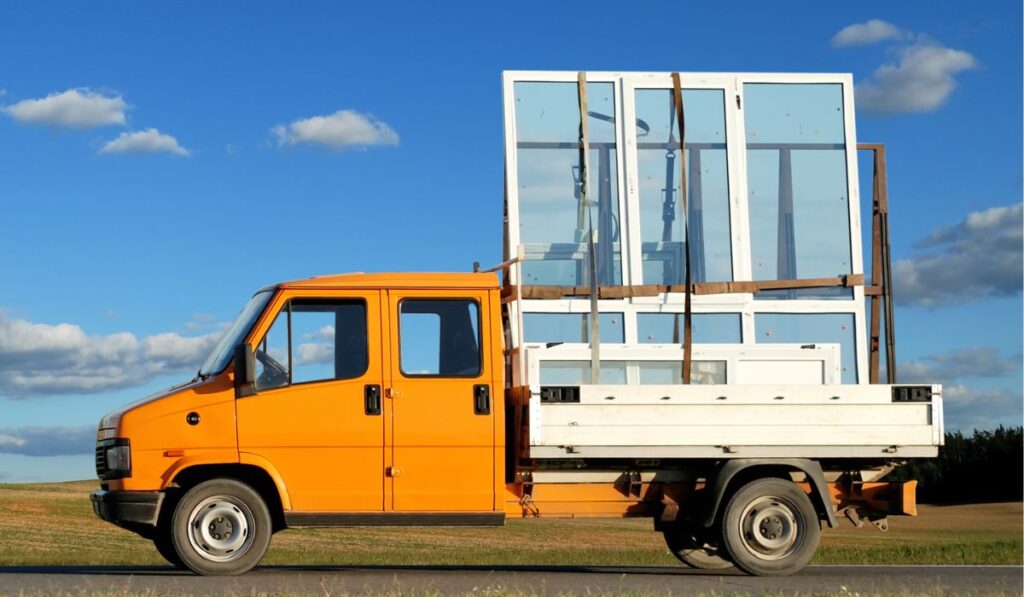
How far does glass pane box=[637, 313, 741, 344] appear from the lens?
15234mm

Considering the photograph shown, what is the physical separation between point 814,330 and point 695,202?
192 centimetres

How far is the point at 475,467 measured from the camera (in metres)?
12.8

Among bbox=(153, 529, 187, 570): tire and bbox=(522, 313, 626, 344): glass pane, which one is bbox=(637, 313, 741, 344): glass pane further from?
bbox=(153, 529, 187, 570): tire

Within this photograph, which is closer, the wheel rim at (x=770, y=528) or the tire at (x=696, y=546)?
the wheel rim at (x=770, y=528)

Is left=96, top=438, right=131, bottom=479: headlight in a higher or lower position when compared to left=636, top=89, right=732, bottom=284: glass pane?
lower

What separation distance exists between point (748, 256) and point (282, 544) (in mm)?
19920

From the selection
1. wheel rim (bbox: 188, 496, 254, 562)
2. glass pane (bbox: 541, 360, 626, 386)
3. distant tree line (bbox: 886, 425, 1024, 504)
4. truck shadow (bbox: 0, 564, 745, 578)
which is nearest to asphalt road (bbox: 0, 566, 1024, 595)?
A: truck shadow (bbox: 0, 564, 745, 578)

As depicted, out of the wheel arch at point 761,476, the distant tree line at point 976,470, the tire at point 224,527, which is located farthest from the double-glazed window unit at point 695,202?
the distant tree line at point 976,470

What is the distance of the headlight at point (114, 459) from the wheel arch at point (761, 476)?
5.11 meters

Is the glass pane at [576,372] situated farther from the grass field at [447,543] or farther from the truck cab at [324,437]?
the grass field at [447,543]

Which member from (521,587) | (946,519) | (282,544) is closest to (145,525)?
(521,587)

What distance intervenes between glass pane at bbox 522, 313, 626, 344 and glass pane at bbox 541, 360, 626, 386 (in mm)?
422

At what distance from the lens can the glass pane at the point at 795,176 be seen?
16.1 metres

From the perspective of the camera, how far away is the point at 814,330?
15.7m
